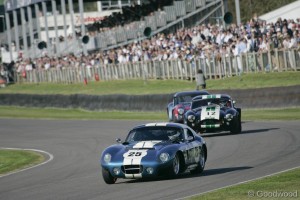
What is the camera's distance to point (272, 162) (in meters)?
18.3

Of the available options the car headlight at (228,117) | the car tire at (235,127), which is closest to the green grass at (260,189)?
the car headlight at (228,117)

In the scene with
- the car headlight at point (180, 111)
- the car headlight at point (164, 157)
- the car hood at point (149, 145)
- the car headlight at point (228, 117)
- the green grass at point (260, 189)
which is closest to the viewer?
the green grass at point (260, 189)

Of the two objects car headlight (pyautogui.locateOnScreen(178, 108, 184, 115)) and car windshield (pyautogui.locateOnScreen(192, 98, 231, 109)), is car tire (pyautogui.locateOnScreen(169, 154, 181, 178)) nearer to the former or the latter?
car windshield (pyautogui.locateOnScreen(192, 98, 231, 109))

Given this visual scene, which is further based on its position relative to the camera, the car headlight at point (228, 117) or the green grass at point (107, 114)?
the green grass at point (107, 114)

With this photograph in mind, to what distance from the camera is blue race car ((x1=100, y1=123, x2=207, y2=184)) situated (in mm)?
16234

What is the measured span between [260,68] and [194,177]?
21.6m

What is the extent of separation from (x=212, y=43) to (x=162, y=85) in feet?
17.4

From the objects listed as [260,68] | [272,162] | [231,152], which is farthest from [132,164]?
[260,68]

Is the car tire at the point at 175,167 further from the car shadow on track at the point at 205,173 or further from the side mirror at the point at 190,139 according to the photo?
the side mirror at the point at 190,139

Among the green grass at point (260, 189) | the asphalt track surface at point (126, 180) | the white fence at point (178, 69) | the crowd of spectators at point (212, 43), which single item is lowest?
the asphalt track surface at point (126, 180)

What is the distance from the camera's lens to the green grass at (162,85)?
1427 inches

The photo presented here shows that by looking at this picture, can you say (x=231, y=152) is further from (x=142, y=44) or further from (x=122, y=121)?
(x=142, y=44)

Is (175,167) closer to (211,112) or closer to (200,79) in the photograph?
(211,112)

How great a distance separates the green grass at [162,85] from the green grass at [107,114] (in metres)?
1.44
